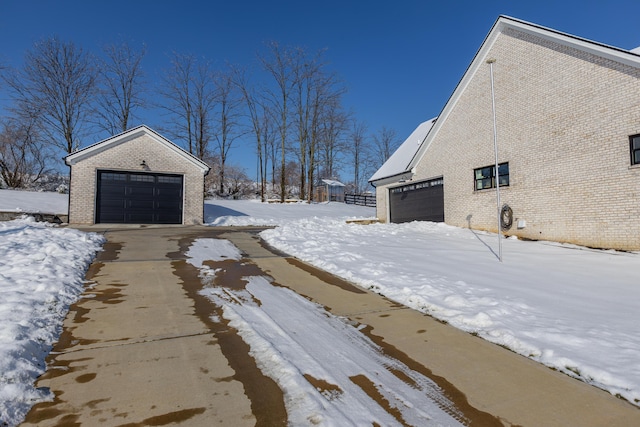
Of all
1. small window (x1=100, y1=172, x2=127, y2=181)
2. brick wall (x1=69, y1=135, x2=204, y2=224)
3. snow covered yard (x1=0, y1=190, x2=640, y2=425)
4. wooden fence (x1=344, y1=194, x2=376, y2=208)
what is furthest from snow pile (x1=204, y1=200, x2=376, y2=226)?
snow covered yard (x1=0, y1=190, x2=640, y2=425)

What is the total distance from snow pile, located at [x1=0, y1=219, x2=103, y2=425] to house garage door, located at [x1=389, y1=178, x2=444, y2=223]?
1330 centimetres

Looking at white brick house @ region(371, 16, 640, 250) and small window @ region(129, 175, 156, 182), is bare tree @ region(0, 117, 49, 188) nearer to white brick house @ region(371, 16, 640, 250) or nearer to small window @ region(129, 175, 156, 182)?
small window @ region(129, 175, 156, 182)

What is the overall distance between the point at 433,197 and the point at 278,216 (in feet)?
34.9

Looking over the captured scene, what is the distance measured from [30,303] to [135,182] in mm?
14162

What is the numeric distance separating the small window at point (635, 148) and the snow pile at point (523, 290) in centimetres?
249

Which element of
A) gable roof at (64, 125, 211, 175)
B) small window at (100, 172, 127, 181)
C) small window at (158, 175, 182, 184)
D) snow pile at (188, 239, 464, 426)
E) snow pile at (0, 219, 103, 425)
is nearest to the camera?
A: snow pile at (188, 239, 464, 426)

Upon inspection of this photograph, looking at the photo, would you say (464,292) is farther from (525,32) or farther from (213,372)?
(525,32)

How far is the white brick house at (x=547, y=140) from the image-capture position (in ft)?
29.0

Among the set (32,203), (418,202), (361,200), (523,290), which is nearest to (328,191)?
(361,200)

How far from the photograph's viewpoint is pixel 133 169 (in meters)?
16.2

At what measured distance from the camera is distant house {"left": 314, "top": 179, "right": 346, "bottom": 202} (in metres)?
38.4

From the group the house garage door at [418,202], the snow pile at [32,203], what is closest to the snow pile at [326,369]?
the house garage door at [418,202]

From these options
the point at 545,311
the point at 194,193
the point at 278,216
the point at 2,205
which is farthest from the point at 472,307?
the point at 2,205

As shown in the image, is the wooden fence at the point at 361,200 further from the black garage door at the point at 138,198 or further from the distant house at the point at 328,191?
the black garage door at the point at 138,198
